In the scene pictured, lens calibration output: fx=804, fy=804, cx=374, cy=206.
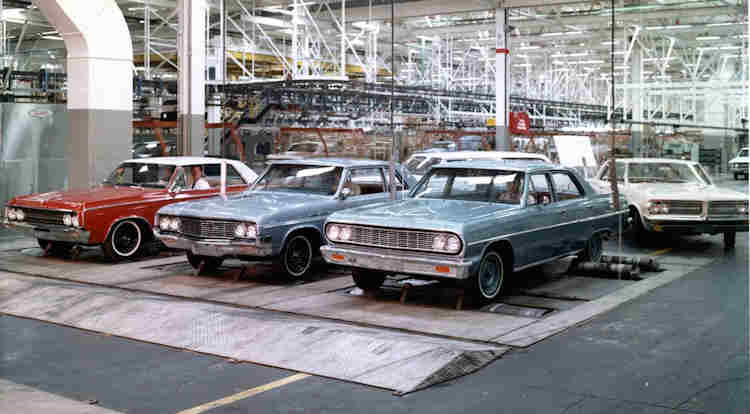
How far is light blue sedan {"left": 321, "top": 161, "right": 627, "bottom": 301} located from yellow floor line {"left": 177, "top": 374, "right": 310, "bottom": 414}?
2227 millimetres

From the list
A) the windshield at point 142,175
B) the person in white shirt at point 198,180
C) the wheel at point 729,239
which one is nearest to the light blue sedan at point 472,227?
the wheel at point 729,239

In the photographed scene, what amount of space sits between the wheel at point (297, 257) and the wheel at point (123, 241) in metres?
2.80

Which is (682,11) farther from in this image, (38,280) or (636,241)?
(38,280)

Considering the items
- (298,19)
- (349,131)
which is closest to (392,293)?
(349,131)

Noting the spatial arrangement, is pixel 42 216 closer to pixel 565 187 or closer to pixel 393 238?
pixel 393 238

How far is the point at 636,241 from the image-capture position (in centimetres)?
1288

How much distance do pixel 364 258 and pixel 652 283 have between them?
3669mm

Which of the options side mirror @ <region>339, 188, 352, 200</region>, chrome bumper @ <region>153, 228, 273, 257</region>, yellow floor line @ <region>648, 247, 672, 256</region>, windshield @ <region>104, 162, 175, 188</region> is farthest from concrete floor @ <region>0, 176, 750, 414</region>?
windshield @ <region>104, 162, 175, 188</region>

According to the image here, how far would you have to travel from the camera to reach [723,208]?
36.7 ft

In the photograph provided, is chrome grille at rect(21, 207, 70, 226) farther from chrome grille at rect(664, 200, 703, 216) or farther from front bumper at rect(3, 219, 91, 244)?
chrome grille at rect(664, 200, 703, 216)

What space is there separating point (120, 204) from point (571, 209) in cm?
583

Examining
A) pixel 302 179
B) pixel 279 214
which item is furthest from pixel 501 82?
pixel 279 214

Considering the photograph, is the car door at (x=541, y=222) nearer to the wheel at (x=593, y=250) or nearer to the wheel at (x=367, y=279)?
the wheel at (x=593, y=250)

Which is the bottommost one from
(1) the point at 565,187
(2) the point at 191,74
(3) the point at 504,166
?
(1) the point at 565,187
